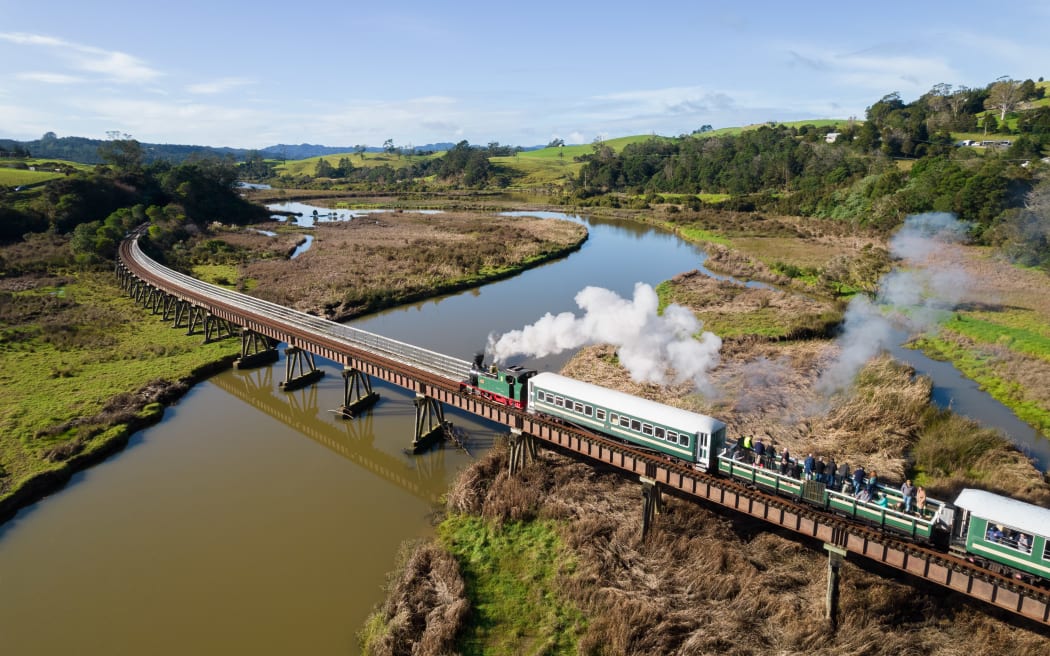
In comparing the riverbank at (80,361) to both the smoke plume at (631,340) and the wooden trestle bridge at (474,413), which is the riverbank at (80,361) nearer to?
the wooden trestle bridge at (474,413)

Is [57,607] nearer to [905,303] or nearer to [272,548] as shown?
[272,548]

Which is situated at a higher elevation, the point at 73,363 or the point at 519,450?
the point at 519,450

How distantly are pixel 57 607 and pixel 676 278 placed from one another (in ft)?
208

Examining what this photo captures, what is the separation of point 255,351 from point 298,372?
5.42 meters

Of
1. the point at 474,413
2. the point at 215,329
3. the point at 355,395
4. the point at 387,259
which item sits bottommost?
the point at 355,395

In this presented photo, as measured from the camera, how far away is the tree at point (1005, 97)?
143750 mm

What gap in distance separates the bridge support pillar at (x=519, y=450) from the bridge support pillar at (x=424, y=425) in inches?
238

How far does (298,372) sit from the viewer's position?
43.2 metres

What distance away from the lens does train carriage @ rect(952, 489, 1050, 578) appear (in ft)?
53.4

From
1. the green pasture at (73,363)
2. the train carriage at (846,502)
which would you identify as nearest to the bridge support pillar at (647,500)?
the train carriage at (846,502)

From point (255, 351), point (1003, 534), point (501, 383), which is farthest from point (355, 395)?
point (1003, 534)

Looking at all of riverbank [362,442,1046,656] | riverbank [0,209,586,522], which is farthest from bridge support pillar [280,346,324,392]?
riverbank [362,442,1046,656]

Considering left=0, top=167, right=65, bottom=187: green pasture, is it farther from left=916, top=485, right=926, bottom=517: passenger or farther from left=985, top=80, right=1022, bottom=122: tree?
left=985, top=80, right=1022, bottom=122: tree

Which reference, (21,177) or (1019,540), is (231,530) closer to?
(1019,540)
